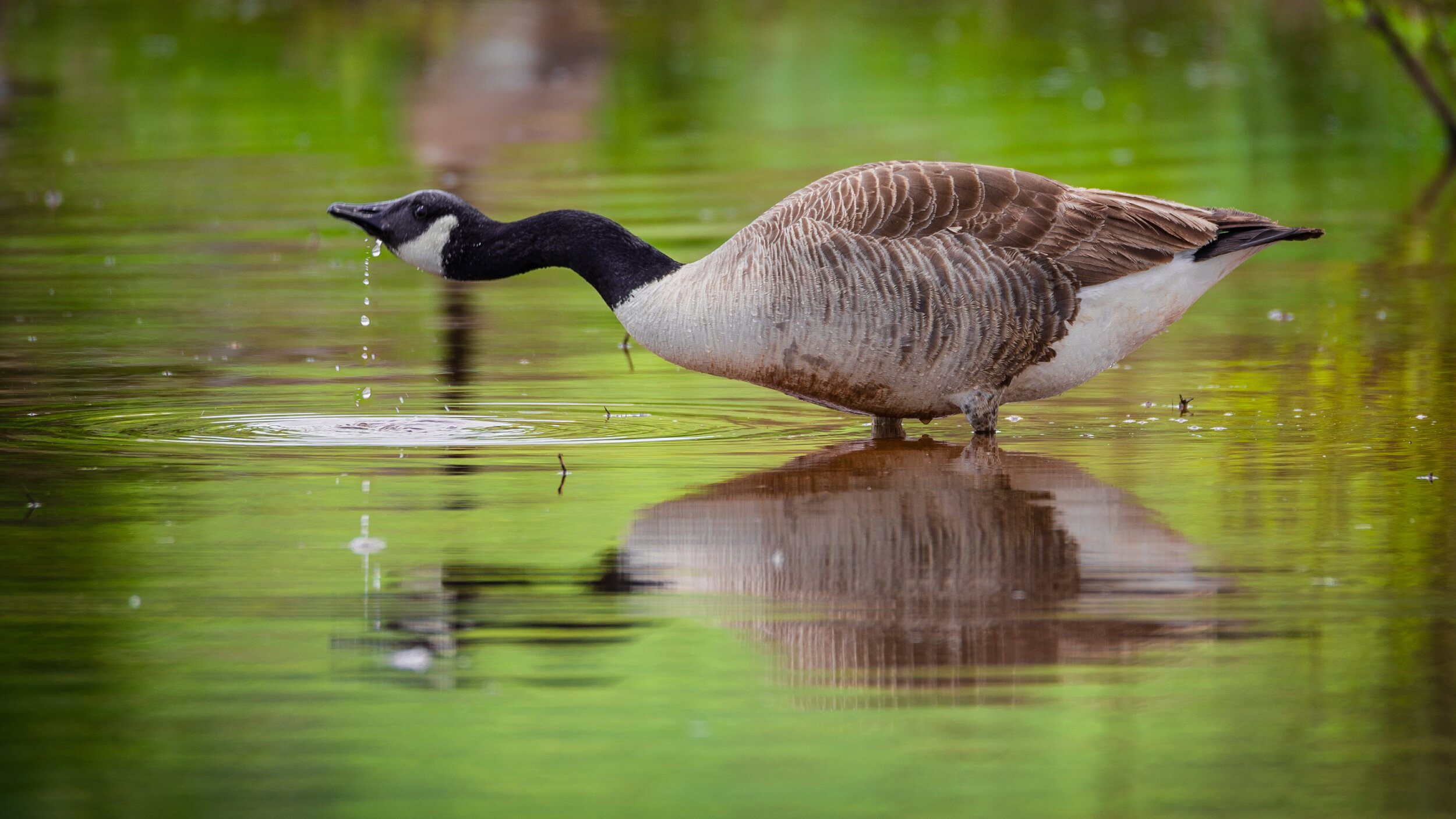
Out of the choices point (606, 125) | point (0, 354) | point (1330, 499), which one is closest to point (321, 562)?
point (1330, 499)

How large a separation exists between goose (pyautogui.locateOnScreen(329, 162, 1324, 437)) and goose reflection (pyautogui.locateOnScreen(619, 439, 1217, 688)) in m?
0.40

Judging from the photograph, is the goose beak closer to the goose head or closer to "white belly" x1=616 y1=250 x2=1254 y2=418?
the goose head

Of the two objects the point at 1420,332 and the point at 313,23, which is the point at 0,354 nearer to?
the point at 1420,332

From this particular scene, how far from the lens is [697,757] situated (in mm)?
4703

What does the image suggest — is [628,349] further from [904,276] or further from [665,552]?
[665,552]

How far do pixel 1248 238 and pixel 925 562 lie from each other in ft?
9.39

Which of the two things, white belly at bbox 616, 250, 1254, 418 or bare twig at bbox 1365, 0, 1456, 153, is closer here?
white belly at bbox 616, 250, 1254, 418

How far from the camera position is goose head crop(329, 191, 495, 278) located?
8.77 metres

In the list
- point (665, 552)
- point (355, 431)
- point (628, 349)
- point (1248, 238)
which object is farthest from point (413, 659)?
point (628, 349)

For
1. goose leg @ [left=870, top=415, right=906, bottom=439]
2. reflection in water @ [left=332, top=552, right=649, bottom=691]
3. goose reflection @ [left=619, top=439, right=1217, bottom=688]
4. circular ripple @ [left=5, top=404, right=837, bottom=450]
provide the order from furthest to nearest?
goose leg @ [left=870, top=415, right=906, bottom=439] → circular ripple @ [left=5, top=404, right=837, bottom=450] → goose reflection @ [left=619, top=439, right=1217, bottom=688] → reflection in water @ [left=332, top=552, right=649, bottom=691]

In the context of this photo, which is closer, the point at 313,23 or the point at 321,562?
the point at 321,562

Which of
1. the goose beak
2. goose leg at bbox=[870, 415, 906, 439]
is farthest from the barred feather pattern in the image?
the goose beak

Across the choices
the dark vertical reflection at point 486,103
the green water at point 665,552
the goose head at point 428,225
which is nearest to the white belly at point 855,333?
the green water at point 665,552

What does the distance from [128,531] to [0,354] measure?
425 cm
